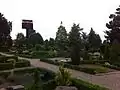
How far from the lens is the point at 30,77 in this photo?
23562mm

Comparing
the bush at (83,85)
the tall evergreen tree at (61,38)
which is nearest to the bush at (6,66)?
the bush at (83,85)

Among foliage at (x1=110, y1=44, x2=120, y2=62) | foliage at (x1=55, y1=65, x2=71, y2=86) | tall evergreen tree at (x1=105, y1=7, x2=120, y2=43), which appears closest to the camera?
foliage at (x1=55, y1=65, x2=71, y2=86)

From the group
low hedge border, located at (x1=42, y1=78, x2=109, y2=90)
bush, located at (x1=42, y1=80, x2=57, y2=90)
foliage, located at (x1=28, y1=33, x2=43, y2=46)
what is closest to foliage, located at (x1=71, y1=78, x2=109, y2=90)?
low hedge border, located at (x1=42, y1=78, x2=109, y2=90)

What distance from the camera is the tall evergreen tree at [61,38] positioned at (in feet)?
164

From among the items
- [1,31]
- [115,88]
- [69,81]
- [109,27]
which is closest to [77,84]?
[69,81]

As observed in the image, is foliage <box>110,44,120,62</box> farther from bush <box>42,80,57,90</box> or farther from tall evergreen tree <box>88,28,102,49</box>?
tall evergreen tree <box>88,28,102,49</box>

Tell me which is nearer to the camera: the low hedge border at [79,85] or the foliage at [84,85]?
the foliage at [84,85]

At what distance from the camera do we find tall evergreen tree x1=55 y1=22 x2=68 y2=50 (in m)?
50.1

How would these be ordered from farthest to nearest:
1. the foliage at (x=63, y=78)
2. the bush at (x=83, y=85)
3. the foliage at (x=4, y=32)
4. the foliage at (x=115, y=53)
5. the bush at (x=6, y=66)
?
the foliage at (x=4, y=32) → the foliage at (x=115, y=53) → the bush at (x=6, y=66) → the foliage at (x=63, y=78) → the bush at (x=83, y=85)

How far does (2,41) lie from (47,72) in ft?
120

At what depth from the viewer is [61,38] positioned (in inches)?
2159

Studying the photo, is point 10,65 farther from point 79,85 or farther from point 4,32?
point 4,32

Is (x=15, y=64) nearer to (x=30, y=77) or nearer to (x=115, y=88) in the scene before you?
(x=30, y=77)

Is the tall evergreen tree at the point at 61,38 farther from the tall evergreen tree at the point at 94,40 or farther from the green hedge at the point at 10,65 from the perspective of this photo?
the green hedge at the point at 10,65
